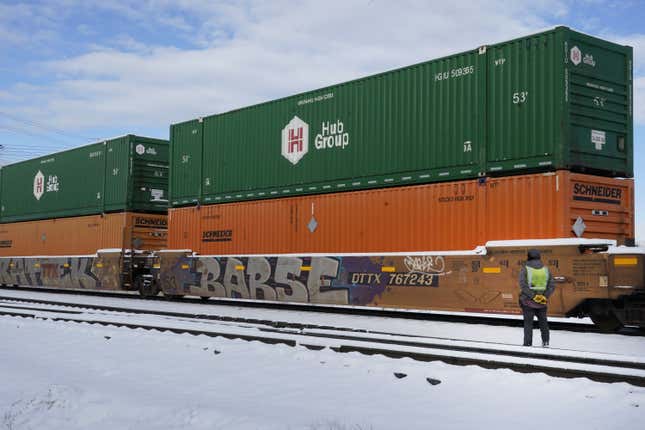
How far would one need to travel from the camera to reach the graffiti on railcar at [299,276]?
1380 centimetres

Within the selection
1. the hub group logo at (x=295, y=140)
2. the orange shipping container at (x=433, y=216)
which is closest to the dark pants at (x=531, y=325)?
the orange shipping container at (x=433, y=216)

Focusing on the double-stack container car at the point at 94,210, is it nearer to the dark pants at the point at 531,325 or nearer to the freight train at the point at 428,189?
the freight train at the point at 428,189

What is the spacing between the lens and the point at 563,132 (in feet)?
38.4

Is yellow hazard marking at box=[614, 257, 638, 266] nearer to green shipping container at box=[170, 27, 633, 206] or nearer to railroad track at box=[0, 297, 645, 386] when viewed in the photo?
green shipping container at box=[170, 27, 633, 206]

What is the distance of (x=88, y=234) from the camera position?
939 inches

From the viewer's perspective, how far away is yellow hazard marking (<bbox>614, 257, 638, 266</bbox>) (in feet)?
34.1

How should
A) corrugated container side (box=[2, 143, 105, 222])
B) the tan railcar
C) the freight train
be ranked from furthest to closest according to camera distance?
corrugated container side (box=[2, 143, 105, 222])
the freight train
the tan railcar

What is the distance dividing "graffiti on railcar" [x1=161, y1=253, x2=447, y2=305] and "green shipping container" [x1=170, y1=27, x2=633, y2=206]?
186 centimetres

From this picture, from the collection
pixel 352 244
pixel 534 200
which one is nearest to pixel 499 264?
pixel 534 200

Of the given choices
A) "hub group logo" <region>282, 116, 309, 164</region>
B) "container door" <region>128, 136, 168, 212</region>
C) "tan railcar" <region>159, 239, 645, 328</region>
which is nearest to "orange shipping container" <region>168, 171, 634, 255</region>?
"tan railcar" <region>159, 239, 645, 328</region>

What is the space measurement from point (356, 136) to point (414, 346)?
772 centimetres

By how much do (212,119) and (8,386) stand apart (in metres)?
13.9

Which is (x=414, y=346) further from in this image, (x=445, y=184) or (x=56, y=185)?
(x=56, y=185)

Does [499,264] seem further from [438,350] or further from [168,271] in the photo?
[168,271]
